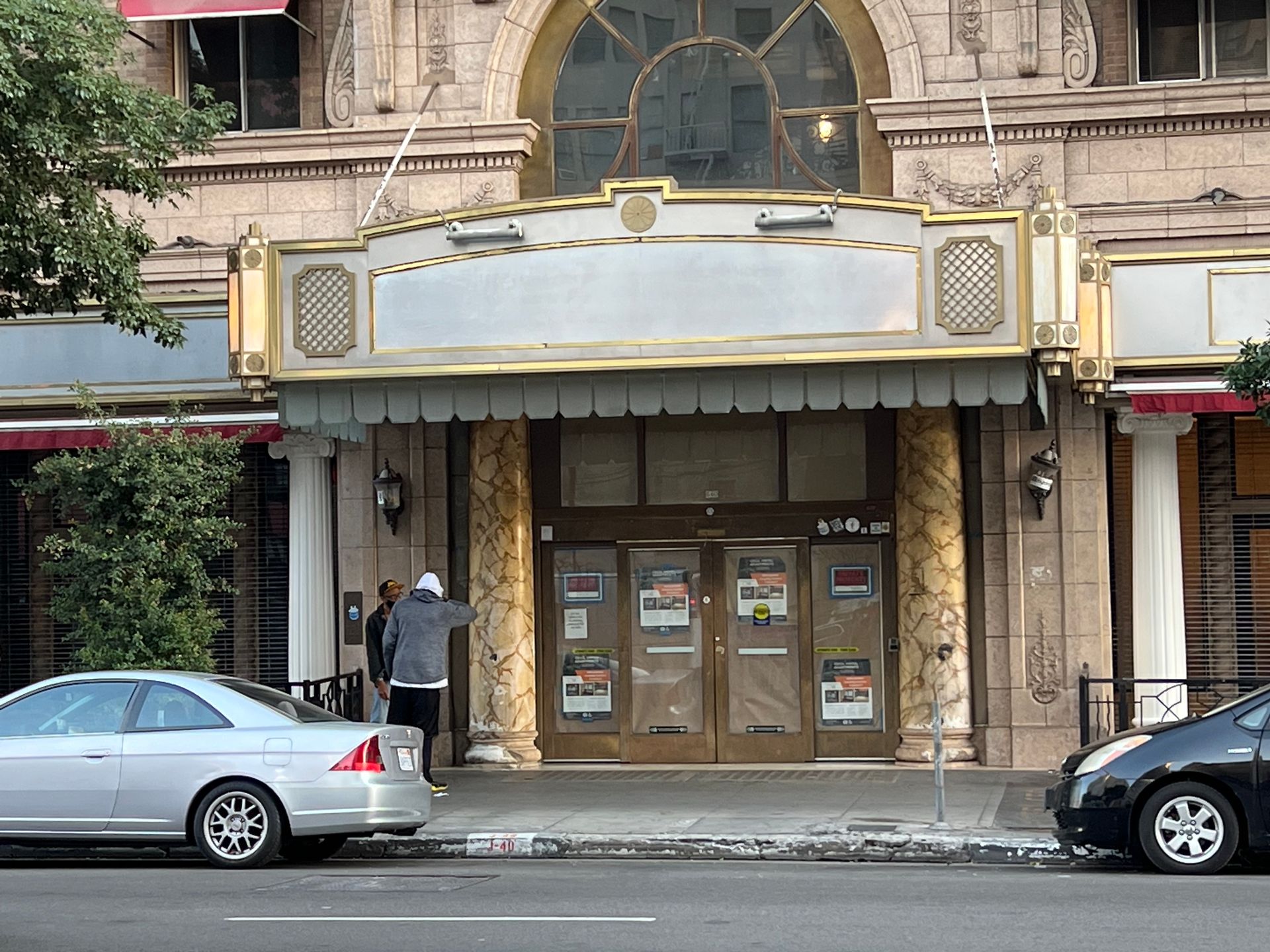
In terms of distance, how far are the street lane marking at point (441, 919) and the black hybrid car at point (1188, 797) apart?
11.5 feet

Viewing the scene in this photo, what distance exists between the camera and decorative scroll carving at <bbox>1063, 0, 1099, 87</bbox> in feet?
58.3

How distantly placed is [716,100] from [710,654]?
560 cm

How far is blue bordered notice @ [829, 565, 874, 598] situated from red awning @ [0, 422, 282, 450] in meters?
5.64

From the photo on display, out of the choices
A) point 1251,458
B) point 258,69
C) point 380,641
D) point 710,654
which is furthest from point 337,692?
point 1251,458

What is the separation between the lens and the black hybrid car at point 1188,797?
1151 centimetres

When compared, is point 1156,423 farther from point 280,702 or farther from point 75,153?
point 75,153

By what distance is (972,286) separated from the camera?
49.0ft

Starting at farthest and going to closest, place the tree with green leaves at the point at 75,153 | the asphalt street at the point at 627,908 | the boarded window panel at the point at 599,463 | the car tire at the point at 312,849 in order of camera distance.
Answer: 1. the boarded window panel at the point at 599,463
2. the tree with green leaves at the point at 75,153
3. the car tire at the point at 312,849
4. the asphalt street at the point at 627,908

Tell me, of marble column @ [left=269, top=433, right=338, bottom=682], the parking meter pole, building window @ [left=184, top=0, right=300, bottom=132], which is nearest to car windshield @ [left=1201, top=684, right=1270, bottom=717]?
the parking meter pole

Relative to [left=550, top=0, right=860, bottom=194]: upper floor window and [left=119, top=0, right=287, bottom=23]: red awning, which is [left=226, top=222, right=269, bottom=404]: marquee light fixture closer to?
[left=119, top=0, right=287, bottom=23]: red awning

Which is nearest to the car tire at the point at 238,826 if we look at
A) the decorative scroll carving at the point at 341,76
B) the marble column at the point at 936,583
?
the marble column at the point at 936,583

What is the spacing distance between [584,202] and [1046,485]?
5255 mm

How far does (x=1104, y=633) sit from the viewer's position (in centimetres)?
1761

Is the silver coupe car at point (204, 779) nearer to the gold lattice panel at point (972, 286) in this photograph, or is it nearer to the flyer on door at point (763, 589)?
the gold lattice panel at point (972, 286)
